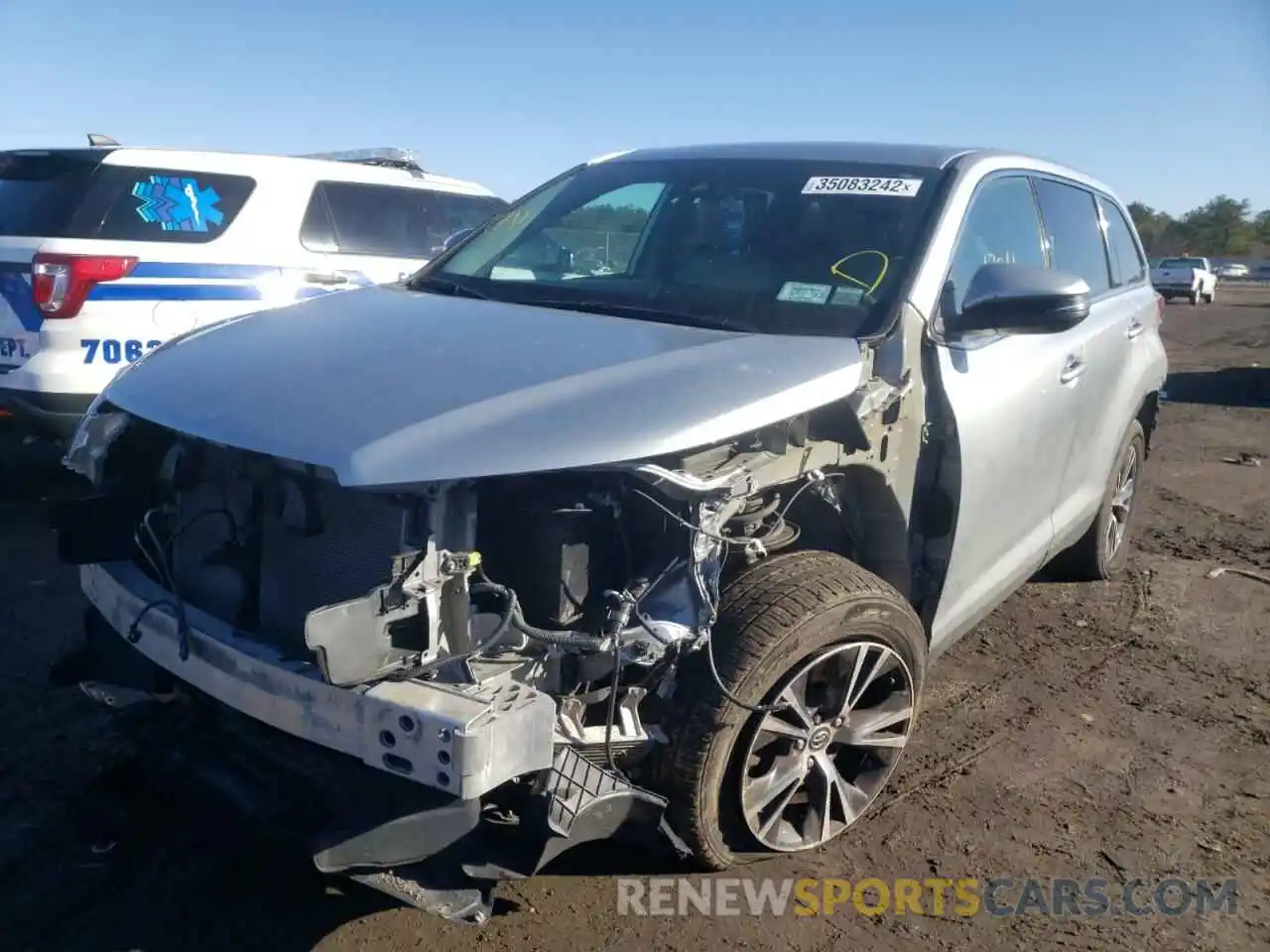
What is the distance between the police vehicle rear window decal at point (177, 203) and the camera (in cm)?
594

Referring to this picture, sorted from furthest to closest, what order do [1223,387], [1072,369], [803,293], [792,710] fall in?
[1223,387] < [1072,369] < [803,293] < [792,710]

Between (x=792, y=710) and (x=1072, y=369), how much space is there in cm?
193

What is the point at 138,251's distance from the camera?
5.79 m

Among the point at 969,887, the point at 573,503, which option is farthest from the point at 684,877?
the point at 573,503

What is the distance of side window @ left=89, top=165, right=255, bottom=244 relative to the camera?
5.77 metres

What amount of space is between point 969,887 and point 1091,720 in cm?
127

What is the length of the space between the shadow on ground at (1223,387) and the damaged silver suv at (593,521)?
10149 millimetres

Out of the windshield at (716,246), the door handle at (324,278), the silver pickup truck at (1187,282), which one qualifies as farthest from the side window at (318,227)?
the silver pickup truck at (1187,282)

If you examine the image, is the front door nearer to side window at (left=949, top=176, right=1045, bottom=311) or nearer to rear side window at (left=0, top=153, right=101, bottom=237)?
side window at (left=949, top=176, right=1045, bottom=311)

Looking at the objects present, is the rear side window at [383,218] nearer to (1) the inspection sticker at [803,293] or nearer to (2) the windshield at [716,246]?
(2) the windshield at [716,246]

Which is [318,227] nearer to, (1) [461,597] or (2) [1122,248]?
(2) [1122,248]

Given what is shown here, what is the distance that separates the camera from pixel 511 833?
2334mm

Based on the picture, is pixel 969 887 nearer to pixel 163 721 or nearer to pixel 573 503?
pixel 573 503

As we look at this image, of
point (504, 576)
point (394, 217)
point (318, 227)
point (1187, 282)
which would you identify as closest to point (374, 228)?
point (394, 217)
